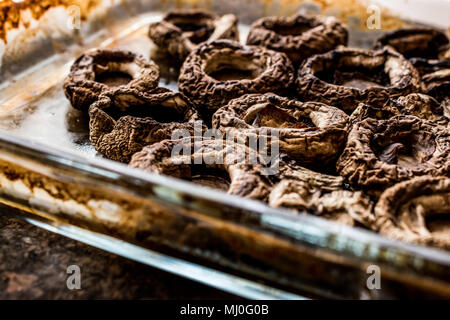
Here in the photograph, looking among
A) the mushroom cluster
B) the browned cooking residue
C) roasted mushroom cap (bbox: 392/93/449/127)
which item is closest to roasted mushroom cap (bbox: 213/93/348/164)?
the mushroom cluster

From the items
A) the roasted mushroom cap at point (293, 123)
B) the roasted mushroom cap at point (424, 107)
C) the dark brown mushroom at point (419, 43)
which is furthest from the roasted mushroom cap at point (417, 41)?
the roasted mushroom cap at point (293, 123)

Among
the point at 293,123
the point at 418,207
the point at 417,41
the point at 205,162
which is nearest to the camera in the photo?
the point at 418,207

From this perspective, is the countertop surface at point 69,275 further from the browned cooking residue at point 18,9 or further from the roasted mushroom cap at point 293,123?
the browned cooking residue at point 18,9
